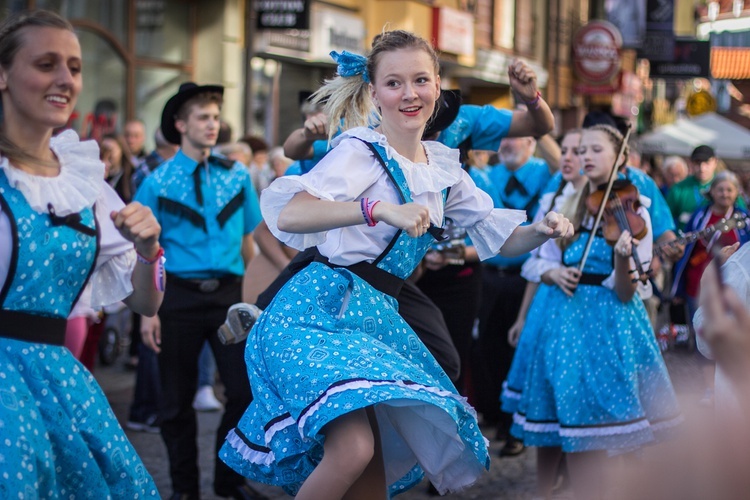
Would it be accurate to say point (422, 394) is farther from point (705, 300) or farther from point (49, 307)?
point (705, 300)

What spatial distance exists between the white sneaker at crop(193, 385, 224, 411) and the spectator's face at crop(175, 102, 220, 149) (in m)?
2.81

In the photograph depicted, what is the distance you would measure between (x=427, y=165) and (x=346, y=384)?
38.4 inches

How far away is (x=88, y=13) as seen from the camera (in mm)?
13352

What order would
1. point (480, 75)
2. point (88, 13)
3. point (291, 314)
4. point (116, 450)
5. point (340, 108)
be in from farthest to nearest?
point (480, 75) → point (88, 13) → point (340, 108) → point (291, 314) → point (116, 450)

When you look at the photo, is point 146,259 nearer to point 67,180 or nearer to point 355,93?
point 67,180

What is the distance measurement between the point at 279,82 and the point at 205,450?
10255 millimetres

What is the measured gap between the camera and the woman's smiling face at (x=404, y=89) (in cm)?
383

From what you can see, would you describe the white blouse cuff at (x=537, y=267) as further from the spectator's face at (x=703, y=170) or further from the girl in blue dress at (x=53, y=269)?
the spectator's face at (x=703, y=170)

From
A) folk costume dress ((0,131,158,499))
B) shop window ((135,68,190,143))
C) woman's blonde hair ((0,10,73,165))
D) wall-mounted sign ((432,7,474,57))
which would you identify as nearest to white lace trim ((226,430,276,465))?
folk costume dress ((0,131,158,499))

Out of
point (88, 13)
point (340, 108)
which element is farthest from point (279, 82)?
point (340, 108)

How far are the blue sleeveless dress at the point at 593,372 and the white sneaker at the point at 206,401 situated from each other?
10.2ft

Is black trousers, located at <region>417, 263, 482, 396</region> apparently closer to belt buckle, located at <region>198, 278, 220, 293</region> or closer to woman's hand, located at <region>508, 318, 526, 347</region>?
woman's hand, located at <region>508, 318, 526, 347</region>

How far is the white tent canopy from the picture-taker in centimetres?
2250

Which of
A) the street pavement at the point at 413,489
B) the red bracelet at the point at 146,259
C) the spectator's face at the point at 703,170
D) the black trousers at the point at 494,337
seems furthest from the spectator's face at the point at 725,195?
the red bracelet at the point at 146,259
